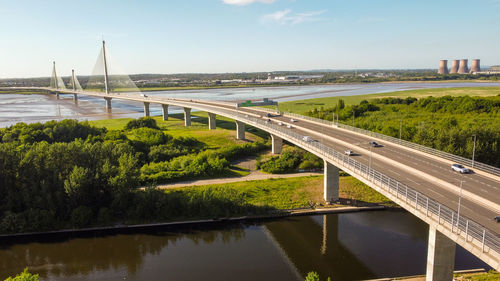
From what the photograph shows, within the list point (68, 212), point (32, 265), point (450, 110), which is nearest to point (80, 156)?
point (68, 212)

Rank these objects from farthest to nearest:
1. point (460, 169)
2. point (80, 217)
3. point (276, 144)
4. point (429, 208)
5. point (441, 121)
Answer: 1. point (441, 121)
2. point (276, 144)
3. point (80, 217)
4. point (460, 169)
5. point (429, 208)

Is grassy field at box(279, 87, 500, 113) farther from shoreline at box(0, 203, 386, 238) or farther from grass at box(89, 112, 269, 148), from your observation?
shoreline at box(0, 203, 386, 238)

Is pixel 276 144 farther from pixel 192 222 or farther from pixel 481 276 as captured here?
pixel 481 276

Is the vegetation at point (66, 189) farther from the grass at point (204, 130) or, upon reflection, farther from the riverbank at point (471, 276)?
Result: the grass at point (204, 130)

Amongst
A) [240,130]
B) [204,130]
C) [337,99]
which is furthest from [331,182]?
[337,99]

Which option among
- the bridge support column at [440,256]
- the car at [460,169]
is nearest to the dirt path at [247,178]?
the car at [460,169]

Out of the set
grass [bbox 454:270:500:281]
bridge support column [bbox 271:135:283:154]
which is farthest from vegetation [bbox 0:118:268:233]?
bridge support column [bbox 271:135:283:154]
